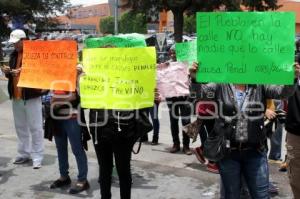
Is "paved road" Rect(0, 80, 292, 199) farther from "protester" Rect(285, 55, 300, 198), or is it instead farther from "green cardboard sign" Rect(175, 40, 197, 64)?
"green cardboard sign" Rect(175, 40, 197, 64)

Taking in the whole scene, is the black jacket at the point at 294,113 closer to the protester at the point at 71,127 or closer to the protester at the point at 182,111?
the protester at the point at 71,127

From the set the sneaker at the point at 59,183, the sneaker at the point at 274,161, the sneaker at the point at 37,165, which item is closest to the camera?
the sneaker at the point at 59,183

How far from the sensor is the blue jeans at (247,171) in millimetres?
3859

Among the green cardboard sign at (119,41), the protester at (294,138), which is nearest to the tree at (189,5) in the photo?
the green cardboard sign at (119,41)

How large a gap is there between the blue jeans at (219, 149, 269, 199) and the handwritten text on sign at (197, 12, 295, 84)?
552mm

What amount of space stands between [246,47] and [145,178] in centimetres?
287

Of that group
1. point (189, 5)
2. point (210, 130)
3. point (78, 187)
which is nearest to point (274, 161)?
point (210, 130)

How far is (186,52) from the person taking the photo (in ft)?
22.6

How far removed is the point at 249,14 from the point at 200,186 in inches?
106

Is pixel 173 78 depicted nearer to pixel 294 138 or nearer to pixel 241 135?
pixel 294 138

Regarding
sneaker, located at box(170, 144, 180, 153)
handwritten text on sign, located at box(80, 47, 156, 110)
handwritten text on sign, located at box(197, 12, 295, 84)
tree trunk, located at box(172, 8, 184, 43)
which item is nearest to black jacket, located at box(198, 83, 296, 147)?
handwritten text on sign, located at box(197, 12, 295, 84)

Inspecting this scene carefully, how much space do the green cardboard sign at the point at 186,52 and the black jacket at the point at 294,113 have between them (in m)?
2.32

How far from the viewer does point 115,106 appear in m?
4.51

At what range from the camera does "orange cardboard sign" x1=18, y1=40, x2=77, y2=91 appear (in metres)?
5.31
